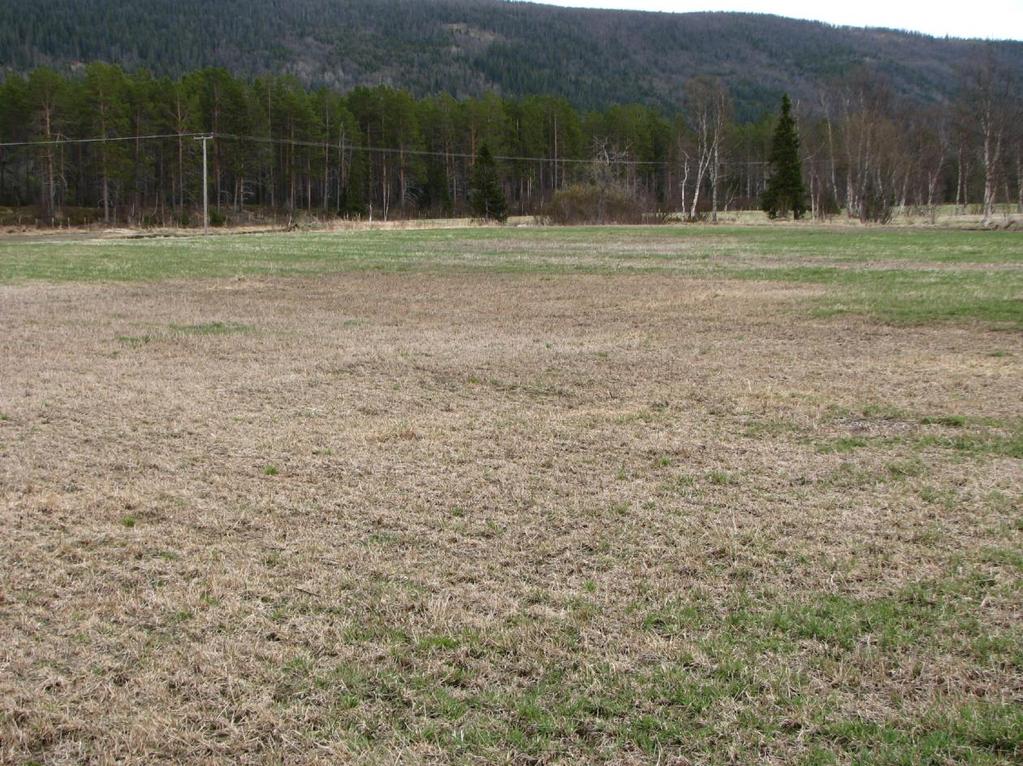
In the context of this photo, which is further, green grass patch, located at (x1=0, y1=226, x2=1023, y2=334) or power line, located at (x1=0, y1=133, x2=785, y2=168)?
power line, located at (x1=0, y1=133, x2=785, y2=168)

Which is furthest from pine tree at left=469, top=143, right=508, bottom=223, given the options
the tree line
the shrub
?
the shrub

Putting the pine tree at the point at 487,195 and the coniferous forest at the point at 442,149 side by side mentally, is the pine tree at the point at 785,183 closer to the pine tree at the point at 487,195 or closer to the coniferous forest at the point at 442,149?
the coniferous forest at the point at 442,149

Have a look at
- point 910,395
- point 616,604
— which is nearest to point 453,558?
point 616,604

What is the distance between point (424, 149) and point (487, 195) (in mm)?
23910

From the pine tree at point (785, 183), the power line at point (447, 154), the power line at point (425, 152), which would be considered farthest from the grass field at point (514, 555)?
the power line at point (425, 152)

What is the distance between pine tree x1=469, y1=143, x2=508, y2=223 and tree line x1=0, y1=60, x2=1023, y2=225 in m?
1.77

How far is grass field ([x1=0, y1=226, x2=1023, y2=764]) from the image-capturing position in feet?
10.9

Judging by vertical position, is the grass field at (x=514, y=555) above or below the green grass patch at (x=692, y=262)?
below

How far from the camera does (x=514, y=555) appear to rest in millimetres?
4852

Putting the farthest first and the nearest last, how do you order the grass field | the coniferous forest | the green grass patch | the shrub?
1. the coniferous forest
2. the shrub
3. the green grass patch
4. the grass field

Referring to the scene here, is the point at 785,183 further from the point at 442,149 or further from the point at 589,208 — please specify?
the point at 442,149

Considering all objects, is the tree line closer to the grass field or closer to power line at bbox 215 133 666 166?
power line at bbox 215 133 666 166

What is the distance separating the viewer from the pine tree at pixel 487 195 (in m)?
73.2

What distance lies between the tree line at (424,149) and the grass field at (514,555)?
49.0 metres
